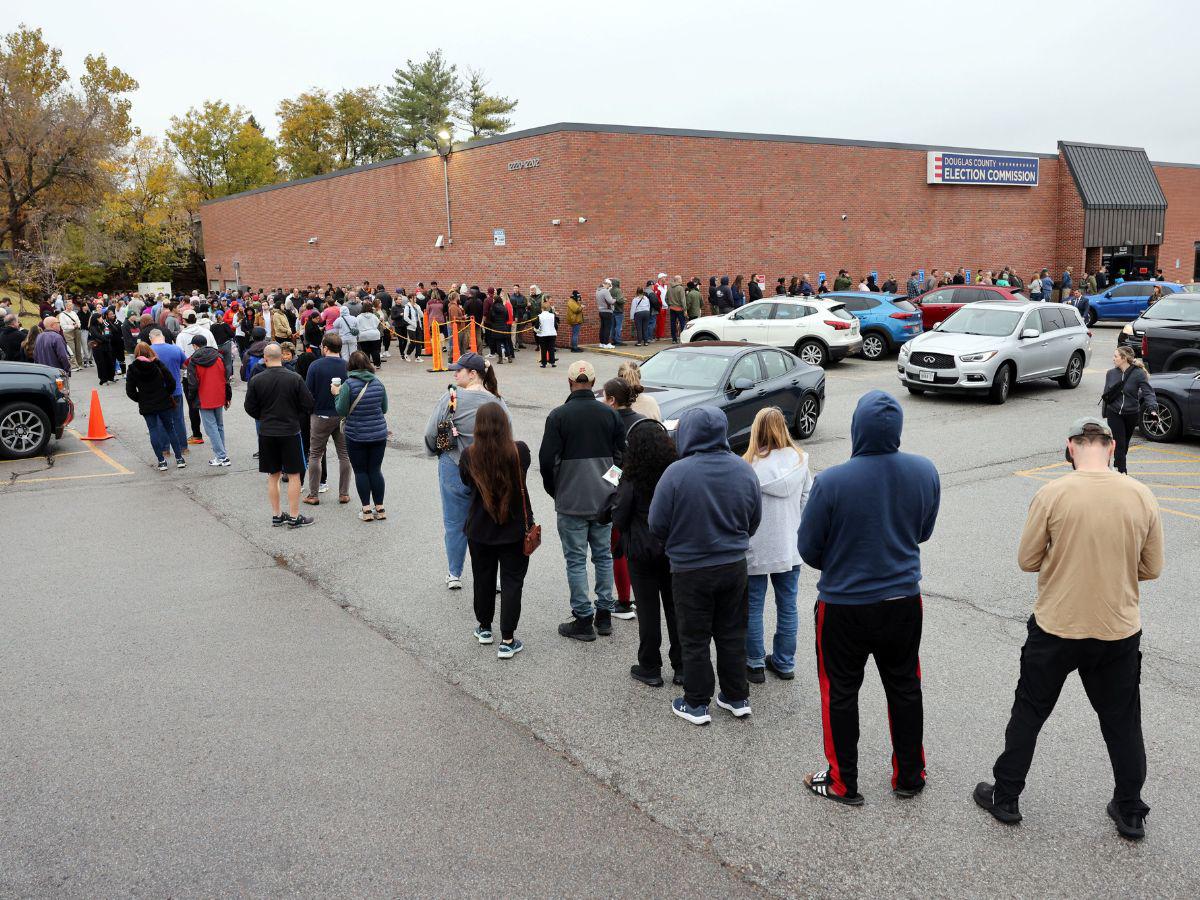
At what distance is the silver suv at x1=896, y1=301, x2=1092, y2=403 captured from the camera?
16406 mm

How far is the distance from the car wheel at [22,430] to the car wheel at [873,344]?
1793 cm

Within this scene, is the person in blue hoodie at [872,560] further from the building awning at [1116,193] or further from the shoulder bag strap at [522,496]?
the building awning at [1116,193]

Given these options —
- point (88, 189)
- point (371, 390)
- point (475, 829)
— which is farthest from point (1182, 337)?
point (88, 189)

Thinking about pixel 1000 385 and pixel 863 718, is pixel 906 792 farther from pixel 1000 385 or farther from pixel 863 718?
pixel 1000 385

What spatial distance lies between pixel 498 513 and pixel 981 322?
14247mm

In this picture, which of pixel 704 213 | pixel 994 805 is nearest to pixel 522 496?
pixel 994 805

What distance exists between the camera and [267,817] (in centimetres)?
441

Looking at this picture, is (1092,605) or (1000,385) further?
(1000,385)

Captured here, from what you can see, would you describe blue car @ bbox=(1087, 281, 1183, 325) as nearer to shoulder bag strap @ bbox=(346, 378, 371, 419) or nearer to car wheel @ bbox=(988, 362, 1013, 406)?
car wheel @ bbox=(988, 362, 1013, 406)

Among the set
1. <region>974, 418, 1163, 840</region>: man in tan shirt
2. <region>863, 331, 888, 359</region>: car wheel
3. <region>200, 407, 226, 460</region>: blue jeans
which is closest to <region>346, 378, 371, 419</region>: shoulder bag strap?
<region>200, 407, 226, 460</region>: blue jeans

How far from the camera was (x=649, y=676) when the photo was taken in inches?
225

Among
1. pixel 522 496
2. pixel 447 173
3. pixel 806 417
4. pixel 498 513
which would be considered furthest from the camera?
pixel 447 173

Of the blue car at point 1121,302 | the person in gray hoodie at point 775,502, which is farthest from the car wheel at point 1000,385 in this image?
the blue car at point 1121,302

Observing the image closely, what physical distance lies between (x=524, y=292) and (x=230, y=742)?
75.6 feet
